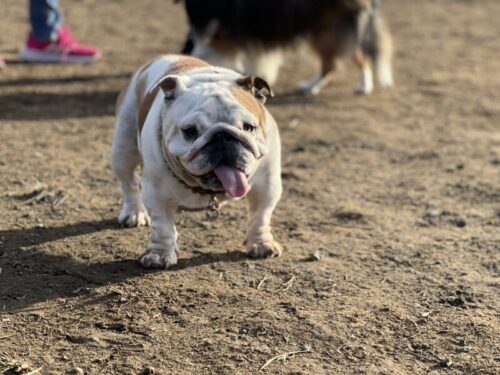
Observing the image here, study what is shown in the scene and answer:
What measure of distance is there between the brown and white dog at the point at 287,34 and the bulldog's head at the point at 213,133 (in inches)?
145

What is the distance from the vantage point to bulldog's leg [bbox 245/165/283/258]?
398 centimetres

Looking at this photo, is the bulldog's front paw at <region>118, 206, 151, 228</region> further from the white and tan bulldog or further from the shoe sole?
the shoe sole

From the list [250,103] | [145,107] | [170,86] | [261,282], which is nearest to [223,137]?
[250,103]

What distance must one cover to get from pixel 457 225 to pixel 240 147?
1.74 meters

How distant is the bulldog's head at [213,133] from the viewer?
3504 millimetres

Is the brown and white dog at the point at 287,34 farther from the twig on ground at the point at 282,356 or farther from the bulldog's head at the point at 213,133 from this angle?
the twig on ground at the point at 282,356

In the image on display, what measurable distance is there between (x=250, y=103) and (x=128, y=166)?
0.97 meters

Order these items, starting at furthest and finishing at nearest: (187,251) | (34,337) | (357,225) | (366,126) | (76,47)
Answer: (76,47) → (366,126) → (357,225) → (187,251) → (34,337)

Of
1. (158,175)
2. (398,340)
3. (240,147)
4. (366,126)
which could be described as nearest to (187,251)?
(158,175)

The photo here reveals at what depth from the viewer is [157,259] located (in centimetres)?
402

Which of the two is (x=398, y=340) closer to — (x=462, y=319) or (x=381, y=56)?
(x=462, y=319)

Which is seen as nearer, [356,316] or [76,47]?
[356,316]

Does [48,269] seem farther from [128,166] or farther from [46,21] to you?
[46,21]

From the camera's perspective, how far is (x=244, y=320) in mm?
3582
